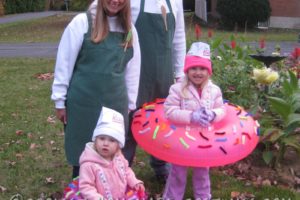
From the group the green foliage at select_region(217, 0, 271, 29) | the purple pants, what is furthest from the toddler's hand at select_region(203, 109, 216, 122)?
the green foliage at select_region(217, 0, 271, 29)

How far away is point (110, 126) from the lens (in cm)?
309

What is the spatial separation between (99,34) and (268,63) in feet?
6.88

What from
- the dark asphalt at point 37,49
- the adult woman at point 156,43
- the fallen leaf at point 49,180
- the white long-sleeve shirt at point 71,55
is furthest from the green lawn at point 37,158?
the dark asphalt at point 37,49

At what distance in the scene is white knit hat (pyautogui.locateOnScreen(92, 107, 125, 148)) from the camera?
3074 millimetres

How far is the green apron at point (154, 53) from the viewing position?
12.1 feet

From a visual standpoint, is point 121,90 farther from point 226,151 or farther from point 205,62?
point 226,151

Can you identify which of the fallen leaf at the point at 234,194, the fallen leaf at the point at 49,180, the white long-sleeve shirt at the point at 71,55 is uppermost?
the white long-sleeve shirt at the point at 71,55

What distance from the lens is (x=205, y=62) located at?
11.5 feet

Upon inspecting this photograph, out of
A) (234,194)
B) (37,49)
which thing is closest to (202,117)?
(234,194)

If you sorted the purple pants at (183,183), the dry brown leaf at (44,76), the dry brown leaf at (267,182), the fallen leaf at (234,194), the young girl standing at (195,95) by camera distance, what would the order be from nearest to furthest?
the young girl standing at (195,95), the purple pants at (183,183), the fallen leaf at (234,194), the dry brown leaf at (267,182), the dry brown leaf at (44,76)

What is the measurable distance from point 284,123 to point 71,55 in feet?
7.10

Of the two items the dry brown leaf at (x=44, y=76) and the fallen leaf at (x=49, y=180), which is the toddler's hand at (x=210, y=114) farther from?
the dry brown leaf at (x=44, y=76)

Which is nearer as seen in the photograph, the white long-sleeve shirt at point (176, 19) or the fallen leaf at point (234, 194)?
the white long-sleeve shirt at point (176, 19)

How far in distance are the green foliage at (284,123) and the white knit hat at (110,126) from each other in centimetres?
164
